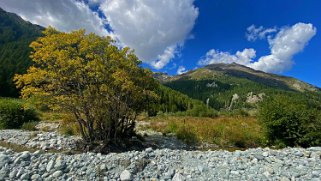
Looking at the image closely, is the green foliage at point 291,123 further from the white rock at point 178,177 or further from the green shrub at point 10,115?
the green shrub at point 10,115

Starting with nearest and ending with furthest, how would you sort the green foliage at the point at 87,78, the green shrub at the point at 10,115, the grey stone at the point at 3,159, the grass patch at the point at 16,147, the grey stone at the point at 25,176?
1. the grey stone at the point at 25,176
2. the grey stone at the point at 3,159
3. the green foliage at the point at 87,78
4. the grass patch at the point at 16,147
5. the green shrub at the point at 10,115

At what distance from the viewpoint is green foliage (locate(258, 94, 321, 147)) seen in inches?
514

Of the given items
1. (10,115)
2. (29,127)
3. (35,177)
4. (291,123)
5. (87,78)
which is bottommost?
(35,177)

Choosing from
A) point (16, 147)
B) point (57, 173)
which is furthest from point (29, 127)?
point (57, 173)

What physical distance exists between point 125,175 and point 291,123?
10839 millimetres

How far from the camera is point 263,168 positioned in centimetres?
742

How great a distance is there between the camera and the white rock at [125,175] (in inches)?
277

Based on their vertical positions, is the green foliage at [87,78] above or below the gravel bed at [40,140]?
above

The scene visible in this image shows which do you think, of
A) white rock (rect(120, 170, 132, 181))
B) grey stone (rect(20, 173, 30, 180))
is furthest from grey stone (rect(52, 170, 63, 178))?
white rock (rect(120, 170, 132, 181))

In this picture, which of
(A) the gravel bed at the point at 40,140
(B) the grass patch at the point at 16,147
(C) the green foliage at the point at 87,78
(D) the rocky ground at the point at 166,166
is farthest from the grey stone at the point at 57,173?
(B) the grass patch at the point at 16,147

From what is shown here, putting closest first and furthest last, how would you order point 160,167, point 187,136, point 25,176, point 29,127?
1. point 25,176
2. point 160,167
3. point 187,136
4. point 29,127

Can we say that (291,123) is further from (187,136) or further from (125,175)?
(125,175)

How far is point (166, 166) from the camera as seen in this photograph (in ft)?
25.8

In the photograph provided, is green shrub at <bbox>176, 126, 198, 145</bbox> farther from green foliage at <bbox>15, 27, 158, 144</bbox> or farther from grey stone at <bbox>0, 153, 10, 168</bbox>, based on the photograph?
grey stone at <bbox>0, 153, 10, 168</bbox>
